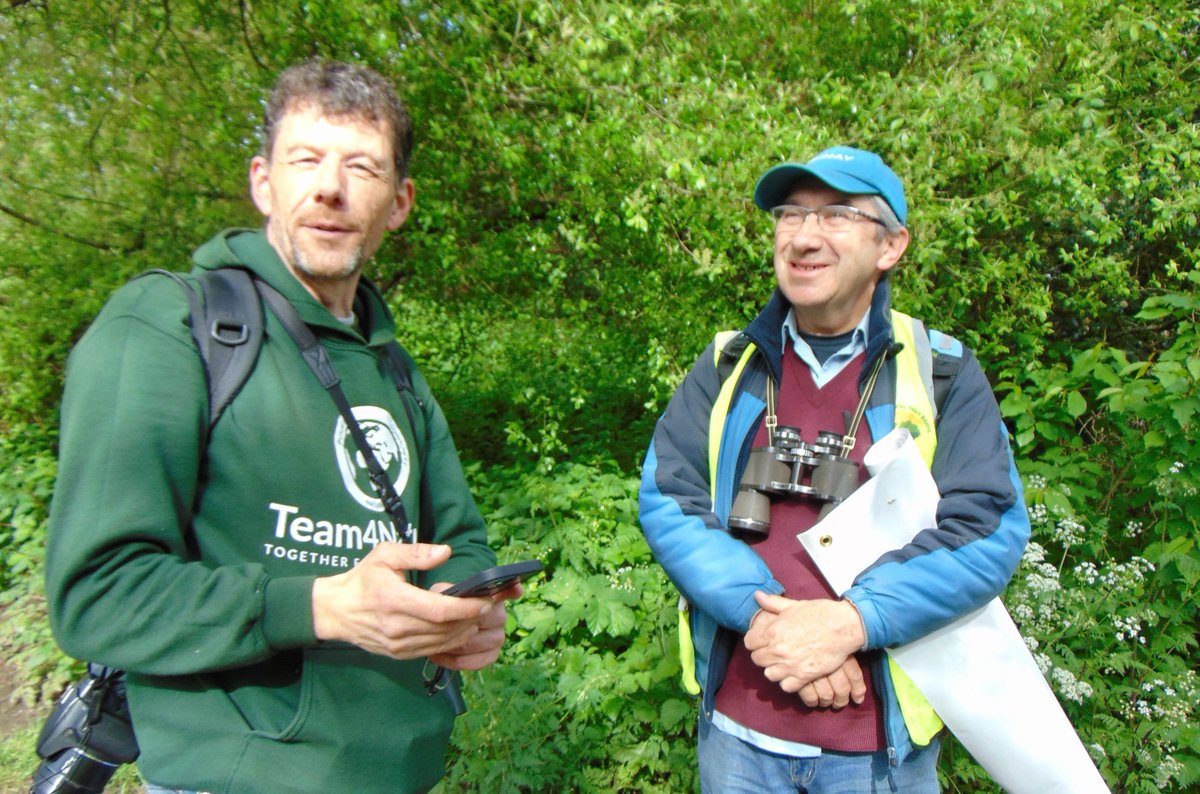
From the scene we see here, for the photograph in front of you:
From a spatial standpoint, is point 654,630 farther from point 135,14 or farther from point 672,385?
point 135,14

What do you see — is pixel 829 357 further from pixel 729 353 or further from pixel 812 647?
pixel 812 647

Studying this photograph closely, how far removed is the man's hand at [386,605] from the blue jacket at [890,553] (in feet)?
2.56

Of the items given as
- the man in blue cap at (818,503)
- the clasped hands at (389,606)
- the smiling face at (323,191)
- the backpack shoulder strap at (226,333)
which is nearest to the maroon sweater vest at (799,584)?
the man in blue cap at (818,503)

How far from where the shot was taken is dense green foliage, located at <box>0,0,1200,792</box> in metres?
3.38

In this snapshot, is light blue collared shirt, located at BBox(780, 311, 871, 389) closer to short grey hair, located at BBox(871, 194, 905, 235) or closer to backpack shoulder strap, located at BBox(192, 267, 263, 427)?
short grey hair, located at BBox(871, 194, 905, 235)

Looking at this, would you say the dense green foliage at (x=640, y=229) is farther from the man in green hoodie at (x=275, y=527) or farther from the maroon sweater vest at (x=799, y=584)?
the man in green hoodie at (x=275, y=527)

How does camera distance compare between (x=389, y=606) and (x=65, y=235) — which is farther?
(x=65, y=235)

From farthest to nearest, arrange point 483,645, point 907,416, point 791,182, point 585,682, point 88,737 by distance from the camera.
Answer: point 585,682 → point 791,182 → point 907,416 → point 483,645 → point 88,737

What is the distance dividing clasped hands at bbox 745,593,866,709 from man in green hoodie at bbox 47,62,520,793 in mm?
628

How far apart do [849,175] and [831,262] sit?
0.24 m

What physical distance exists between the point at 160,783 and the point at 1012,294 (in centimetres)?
497

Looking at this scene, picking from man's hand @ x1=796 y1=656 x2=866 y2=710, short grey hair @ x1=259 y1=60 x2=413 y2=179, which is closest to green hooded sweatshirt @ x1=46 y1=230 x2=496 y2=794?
short grey hair @ x1=259 y1=60 x2=413 y2=179

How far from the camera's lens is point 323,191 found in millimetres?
1606

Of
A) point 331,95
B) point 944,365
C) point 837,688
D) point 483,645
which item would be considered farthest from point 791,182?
point 483,645
